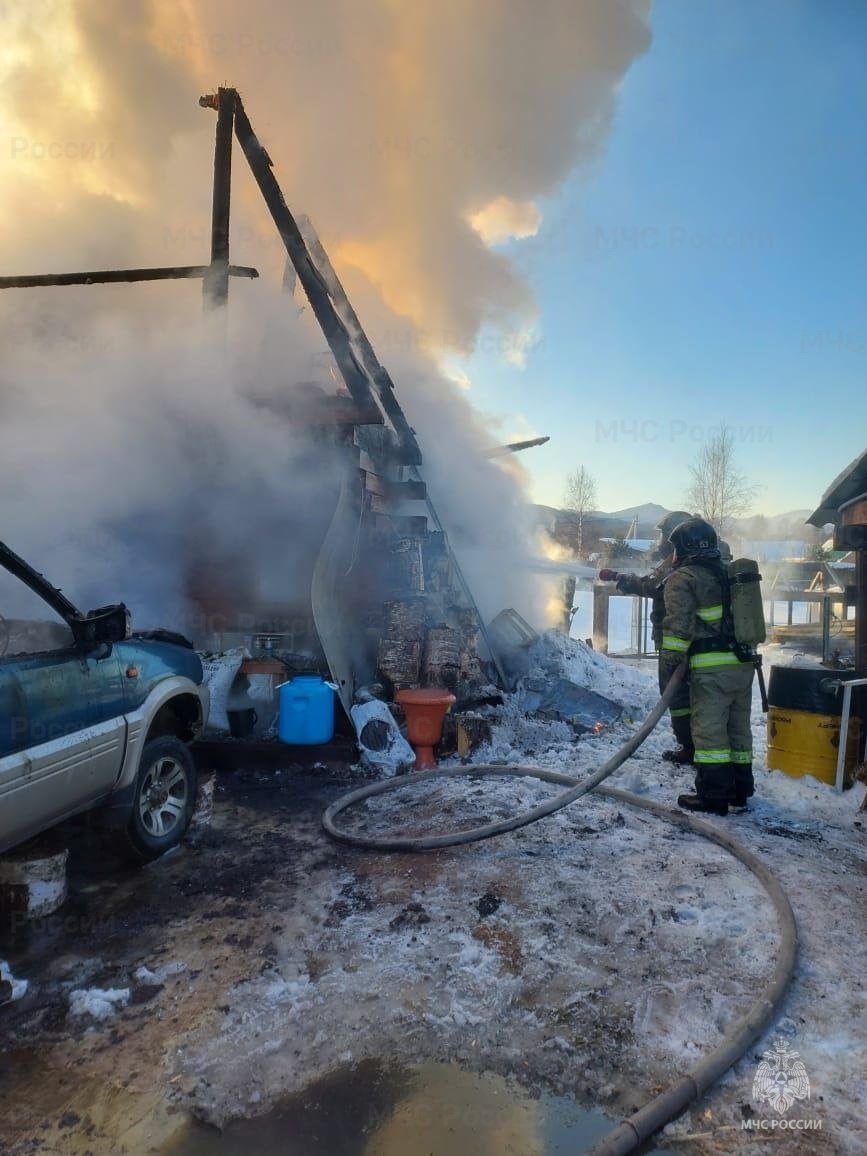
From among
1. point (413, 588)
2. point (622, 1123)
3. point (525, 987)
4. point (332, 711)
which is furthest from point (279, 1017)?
point (413, 588)

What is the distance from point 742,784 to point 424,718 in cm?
270

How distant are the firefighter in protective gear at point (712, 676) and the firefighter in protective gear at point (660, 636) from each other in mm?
180

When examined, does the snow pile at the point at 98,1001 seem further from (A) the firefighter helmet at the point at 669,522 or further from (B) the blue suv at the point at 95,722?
(A) the firefighter helmet at the point at 669,522

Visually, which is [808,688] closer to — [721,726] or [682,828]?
[721,726]

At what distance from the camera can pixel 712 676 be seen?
16.3 feet

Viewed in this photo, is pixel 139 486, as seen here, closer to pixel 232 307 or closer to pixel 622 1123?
pixel 232 307

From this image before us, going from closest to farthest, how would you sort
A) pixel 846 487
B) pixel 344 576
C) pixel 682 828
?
pixel 682 828
pixel 846 487
pixel 344 576

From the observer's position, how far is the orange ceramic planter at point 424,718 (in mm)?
6059

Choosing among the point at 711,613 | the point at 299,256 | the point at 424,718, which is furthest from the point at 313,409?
the point at 711,613

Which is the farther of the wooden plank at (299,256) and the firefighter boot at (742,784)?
the wooden plank at (299,256)

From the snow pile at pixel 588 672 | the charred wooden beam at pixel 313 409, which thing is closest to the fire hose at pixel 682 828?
the snow pile at pixel 588 672

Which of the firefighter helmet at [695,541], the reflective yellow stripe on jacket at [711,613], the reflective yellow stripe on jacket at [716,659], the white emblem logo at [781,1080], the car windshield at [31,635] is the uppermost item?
the firefighter helmet at [695,541]

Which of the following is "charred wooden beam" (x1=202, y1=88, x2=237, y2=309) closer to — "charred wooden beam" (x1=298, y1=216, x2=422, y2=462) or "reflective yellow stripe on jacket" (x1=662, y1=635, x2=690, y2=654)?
"charred wooden beam" (x1=298, y1=216, x2=422, y2=462)

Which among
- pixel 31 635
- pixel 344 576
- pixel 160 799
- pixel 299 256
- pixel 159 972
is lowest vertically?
pixel 159 972
